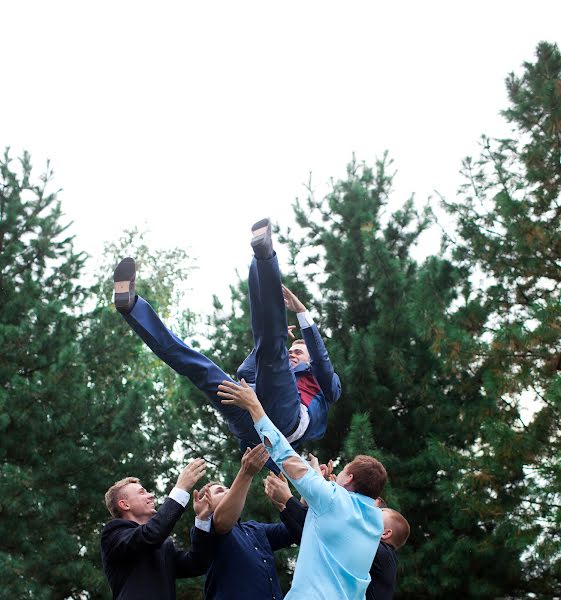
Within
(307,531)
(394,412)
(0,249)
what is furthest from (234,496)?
(0,249)

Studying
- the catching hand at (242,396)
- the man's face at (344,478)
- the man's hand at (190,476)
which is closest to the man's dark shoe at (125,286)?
the man's hand at (190,476)

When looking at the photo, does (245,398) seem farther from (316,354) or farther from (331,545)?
(316,354)

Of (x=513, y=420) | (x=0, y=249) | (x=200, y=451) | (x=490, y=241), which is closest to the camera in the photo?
(x=513, y=420)

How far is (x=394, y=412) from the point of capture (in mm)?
10180

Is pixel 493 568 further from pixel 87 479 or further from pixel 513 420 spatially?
pixel 87 479

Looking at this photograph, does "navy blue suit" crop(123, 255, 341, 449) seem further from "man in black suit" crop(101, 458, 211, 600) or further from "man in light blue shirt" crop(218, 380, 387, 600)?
"man in light blue shirt" crop(218, 380, 387, 600)

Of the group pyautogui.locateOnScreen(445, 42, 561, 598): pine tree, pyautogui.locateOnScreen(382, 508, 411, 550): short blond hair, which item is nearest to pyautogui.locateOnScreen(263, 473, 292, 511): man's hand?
pyautogui.locateOnScreen(382, 508, 411, 550): short blond hair

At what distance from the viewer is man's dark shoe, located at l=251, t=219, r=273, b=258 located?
4074mm

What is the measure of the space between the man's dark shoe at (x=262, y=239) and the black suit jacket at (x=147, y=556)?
126cm

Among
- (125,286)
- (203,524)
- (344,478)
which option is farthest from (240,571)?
(125,286)

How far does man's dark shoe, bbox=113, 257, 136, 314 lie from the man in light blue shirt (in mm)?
1356

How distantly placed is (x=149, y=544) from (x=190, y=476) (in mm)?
330

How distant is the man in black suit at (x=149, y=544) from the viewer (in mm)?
3486

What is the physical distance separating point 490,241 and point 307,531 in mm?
7228
